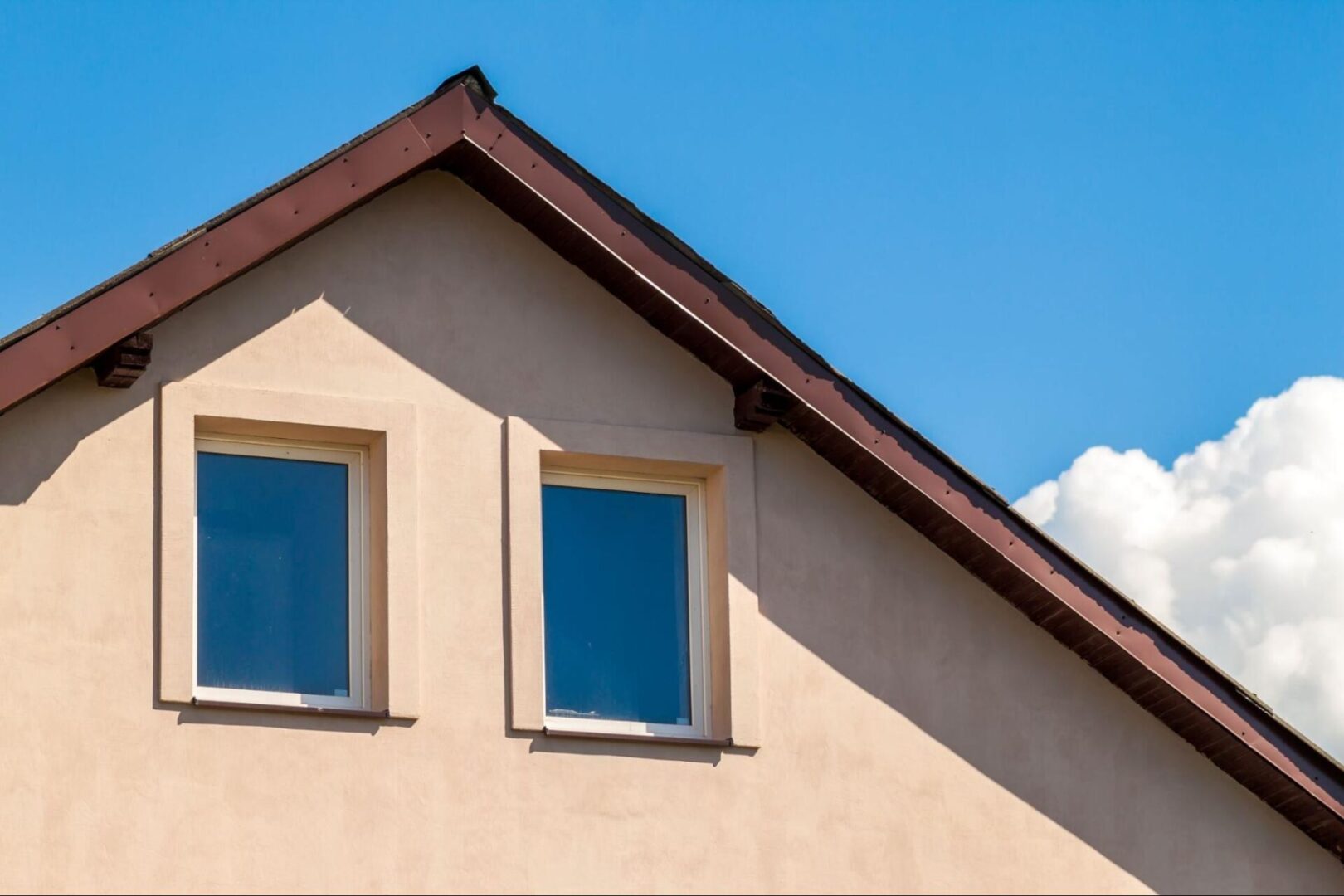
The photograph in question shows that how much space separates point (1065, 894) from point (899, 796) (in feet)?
3.30

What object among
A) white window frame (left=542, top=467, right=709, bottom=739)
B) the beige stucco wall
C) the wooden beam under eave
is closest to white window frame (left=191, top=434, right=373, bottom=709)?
the beige stucco wall

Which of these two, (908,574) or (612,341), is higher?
(612,341)

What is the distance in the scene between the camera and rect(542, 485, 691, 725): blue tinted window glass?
1195cm

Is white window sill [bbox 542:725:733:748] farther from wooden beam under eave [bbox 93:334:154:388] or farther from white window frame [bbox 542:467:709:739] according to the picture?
wooden beam under eave [bbox 93:334:154:388]

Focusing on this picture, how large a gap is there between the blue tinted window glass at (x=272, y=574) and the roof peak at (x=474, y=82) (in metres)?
1.98

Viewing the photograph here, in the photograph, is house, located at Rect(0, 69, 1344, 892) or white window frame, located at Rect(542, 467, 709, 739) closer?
house, located at Rect(0, 69, 1344, 892)

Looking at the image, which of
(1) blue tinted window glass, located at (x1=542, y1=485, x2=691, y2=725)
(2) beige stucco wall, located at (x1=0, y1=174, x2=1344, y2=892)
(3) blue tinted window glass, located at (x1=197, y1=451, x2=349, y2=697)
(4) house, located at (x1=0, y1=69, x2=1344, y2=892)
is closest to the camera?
(2) beige stucco wall, located at (x1=0, y1=174, x2=1344, y2=892)

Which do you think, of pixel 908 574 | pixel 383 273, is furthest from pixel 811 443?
pixel 383 273

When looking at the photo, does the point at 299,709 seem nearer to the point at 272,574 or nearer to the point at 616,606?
the point at 272,574

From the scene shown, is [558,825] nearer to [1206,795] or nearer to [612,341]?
[612,341]

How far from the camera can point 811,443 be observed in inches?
491

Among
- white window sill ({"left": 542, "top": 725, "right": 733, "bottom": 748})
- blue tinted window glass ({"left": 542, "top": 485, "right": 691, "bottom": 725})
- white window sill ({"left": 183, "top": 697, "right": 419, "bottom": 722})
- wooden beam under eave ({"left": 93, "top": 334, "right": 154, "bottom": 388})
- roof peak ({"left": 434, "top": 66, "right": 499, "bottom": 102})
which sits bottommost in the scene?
white window sill ({"left": 542, "top": 725, "right": 733, "bottom": 748})

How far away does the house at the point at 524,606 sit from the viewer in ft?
35.3

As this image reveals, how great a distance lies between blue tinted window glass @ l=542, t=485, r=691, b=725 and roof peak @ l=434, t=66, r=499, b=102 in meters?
2.03
